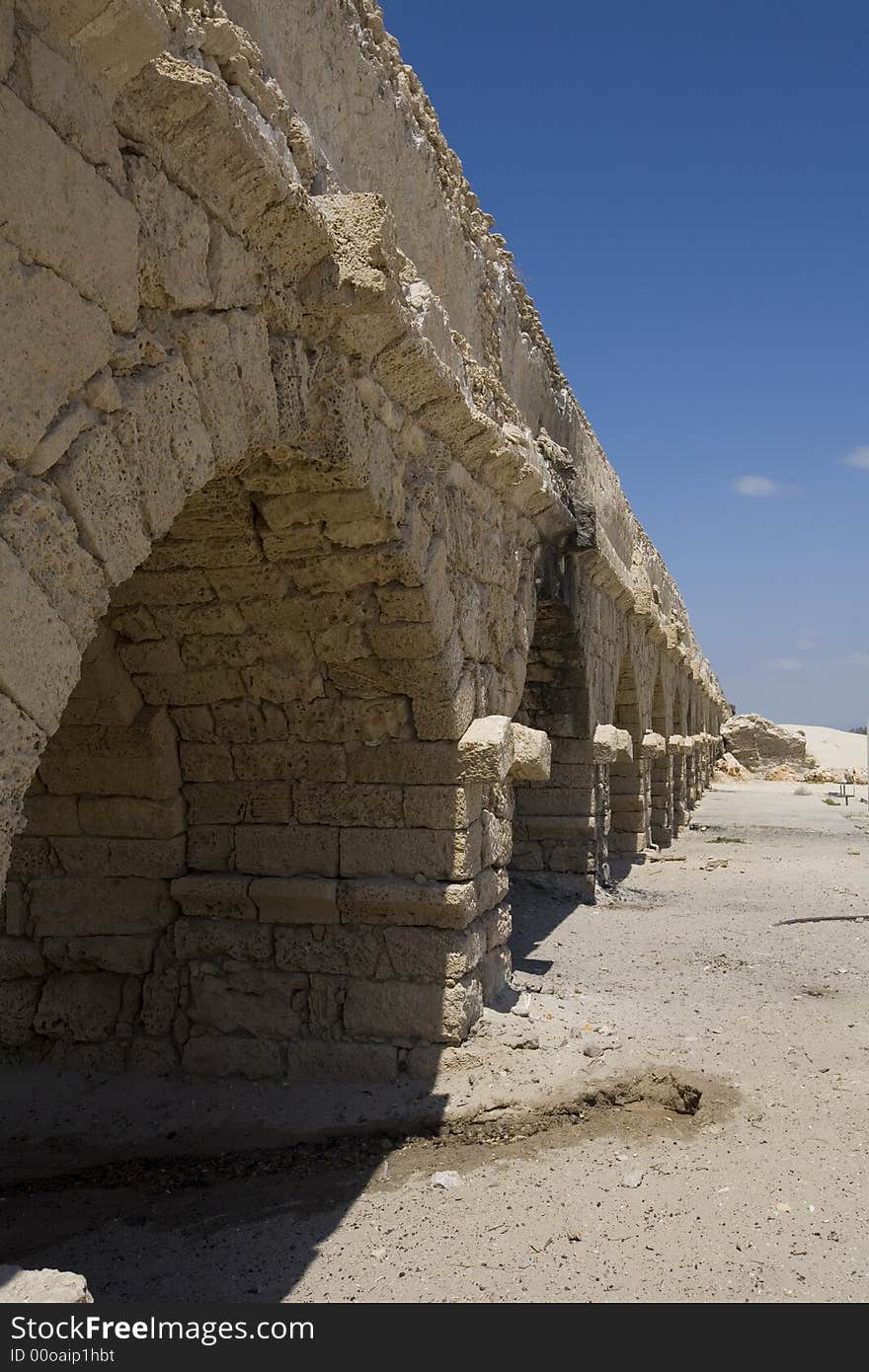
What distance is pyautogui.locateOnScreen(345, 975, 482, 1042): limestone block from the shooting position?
15.6ft

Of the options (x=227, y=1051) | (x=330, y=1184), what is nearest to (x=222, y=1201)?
(x=330, y=1184)

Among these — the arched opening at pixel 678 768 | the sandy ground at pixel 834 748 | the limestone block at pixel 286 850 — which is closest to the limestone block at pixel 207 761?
the limestone block at pixel 286 850

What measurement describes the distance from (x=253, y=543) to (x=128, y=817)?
1728 mm

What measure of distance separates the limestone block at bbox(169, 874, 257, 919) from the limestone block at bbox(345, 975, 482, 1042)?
0.66m

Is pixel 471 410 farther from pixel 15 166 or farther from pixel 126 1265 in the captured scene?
pixel 126 1265

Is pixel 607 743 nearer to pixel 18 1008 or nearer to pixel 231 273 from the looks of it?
pixel 18 1008

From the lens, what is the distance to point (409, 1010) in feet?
15.8

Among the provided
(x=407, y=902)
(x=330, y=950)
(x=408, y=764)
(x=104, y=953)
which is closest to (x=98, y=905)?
(x=104, y=953)

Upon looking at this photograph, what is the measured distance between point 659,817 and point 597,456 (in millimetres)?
6399

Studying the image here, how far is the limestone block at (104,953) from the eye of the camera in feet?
16.6

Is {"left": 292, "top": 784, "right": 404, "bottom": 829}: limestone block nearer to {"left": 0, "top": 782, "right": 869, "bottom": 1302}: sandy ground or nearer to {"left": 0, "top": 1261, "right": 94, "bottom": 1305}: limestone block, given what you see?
{"left": 0, "top": 782, "right": 869, "bottom": 1302}: sandy ground

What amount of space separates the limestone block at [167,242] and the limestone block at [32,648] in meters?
0.85

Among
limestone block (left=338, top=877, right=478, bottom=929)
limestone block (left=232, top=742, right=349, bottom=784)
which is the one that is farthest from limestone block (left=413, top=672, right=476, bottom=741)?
limestone block (left=338, top=877, right=478, bottom=929)

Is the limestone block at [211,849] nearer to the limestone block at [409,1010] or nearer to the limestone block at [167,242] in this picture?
the limestone block at [409,1010]
